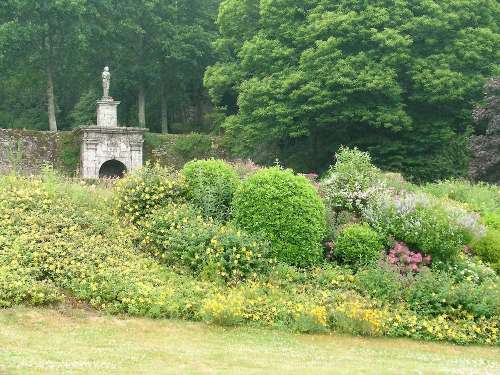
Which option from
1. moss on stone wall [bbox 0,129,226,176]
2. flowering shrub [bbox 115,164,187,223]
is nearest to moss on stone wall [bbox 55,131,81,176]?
moss on stone wall [bbox 0,129,226,176]

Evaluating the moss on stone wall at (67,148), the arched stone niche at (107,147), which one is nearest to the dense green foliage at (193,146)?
the moss on stone wall at (67,148)

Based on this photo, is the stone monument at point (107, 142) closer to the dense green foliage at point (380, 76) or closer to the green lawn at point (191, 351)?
the dense green foliage at point (380, 76)

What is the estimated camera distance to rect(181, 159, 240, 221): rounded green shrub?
11555mm

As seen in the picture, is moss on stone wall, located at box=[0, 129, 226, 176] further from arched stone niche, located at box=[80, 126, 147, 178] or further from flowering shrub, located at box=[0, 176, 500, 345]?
flowering shrub, located at box=[0, 176, 500, 345]

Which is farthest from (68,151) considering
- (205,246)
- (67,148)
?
(205,246)

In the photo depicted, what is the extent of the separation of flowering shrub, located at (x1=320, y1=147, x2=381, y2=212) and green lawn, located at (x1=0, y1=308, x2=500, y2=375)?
12.7ft

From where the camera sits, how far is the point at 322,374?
6.43 meters

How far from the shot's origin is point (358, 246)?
1047 centimetres

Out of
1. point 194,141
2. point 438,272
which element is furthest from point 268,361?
point 194,141

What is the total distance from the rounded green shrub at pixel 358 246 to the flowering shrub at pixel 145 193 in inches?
120

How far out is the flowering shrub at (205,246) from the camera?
9.98m

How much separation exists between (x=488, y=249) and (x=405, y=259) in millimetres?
2299

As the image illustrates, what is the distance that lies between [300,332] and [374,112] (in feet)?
55.4

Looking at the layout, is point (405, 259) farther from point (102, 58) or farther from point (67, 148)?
point (102, 58)
